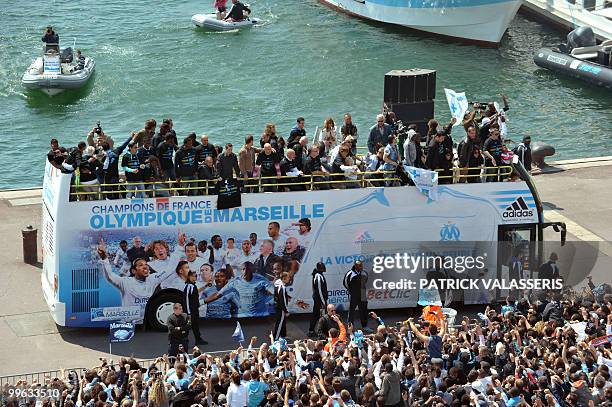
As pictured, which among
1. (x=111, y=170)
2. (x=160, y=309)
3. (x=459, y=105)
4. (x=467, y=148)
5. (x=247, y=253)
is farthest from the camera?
(x=459, y=105)

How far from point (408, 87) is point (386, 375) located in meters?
10.1

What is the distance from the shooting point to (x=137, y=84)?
4931cm

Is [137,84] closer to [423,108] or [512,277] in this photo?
[423,108]

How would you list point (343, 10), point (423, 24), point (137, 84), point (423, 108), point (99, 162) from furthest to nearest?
1. point (343, 10)
2. point (423, 24)
3. point (137, 84)
4. point (423, 108)
5. point (99, 162)

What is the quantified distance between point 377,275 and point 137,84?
26.1 metres

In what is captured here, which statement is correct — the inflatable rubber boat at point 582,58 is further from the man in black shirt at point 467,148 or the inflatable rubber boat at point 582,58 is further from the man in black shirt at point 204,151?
the man in black shirt at point 204,151

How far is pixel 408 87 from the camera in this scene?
27391 millimetres

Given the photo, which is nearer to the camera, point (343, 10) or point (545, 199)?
point (545, 199)

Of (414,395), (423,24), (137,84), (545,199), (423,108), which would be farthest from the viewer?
(423,24)

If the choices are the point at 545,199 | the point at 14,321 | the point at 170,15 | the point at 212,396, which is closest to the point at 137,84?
the point at 170,15

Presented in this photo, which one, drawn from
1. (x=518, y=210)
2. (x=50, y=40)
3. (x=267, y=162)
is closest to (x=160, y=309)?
(x=267, y=162)

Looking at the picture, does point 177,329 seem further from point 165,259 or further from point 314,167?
point 314,167

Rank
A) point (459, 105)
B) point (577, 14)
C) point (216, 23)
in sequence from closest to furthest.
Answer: point (459, 105) < point (577, 14) < point (216, 23)

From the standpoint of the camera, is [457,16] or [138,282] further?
[457,16]
